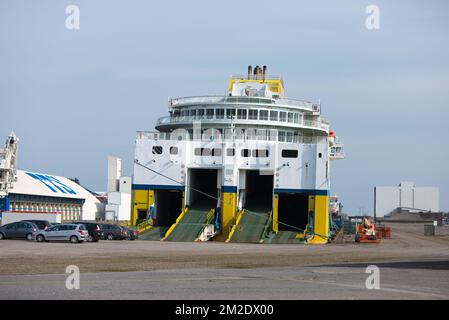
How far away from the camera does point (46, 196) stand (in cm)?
8356

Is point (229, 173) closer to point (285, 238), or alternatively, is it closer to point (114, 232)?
point (285, 238)

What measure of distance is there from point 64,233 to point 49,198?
47.1 metres

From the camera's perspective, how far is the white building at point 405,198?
13462 cm

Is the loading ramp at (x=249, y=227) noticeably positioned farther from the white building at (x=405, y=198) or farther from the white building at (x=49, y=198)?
the white building at (x=405, y=198)

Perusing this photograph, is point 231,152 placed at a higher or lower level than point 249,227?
higher

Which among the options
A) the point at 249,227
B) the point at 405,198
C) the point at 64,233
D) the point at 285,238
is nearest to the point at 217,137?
the point at 249,227

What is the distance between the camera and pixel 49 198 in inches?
3349

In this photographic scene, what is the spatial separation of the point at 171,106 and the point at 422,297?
43.6 metres

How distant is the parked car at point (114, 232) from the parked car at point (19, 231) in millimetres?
5755

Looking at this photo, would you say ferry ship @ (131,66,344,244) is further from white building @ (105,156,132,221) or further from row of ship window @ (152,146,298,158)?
white building @ (105,156,132,221)

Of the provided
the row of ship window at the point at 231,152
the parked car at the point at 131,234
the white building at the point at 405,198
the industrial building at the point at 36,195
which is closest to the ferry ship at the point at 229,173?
the row of ship window at the point at 231,152

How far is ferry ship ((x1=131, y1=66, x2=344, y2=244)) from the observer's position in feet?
157

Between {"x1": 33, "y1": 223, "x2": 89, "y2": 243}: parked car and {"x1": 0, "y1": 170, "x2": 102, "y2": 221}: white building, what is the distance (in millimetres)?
31374
